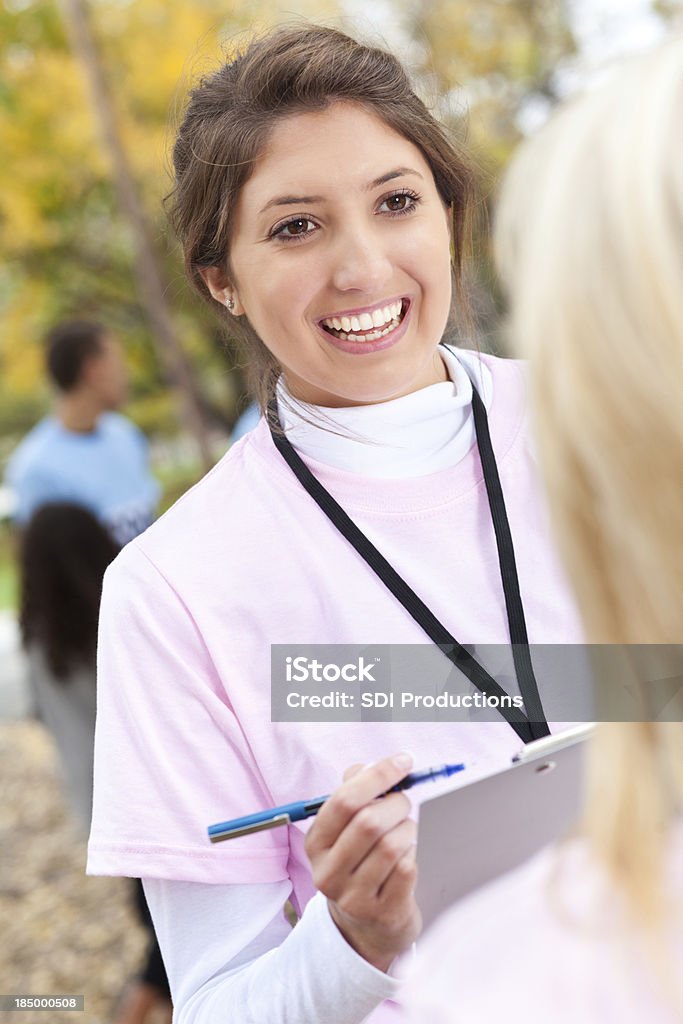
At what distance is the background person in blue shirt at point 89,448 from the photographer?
3941 mm

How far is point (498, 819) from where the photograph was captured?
36.4 inches

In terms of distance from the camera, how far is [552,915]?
64 cm

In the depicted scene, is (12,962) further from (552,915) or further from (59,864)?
(552,915)

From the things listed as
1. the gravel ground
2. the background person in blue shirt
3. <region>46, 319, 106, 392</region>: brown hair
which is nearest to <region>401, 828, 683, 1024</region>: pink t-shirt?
the background person in blue shirt

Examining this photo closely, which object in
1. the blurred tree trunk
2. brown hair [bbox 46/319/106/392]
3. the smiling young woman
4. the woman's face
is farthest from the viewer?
the blurred tree trunk

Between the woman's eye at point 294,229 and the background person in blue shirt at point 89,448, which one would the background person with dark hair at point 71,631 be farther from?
the woman's eye at point 294,229

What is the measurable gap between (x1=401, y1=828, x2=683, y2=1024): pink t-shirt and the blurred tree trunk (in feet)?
21.4

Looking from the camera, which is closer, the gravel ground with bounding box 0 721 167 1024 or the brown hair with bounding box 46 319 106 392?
the gravel ground with bounding box 0 721 167 1024

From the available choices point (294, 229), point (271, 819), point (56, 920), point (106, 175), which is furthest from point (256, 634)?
point (106, 175)

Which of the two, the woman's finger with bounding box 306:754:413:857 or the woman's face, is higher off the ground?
the woman's face

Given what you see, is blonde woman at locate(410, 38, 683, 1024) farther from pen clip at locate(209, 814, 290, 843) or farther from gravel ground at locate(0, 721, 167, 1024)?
gravel ground at locate(0, 721, 167, 1024)

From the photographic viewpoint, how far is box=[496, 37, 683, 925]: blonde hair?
2.01 feet

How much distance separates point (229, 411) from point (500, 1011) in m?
15.2

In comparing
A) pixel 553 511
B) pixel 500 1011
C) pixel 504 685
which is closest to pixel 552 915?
pixel 500 1011
